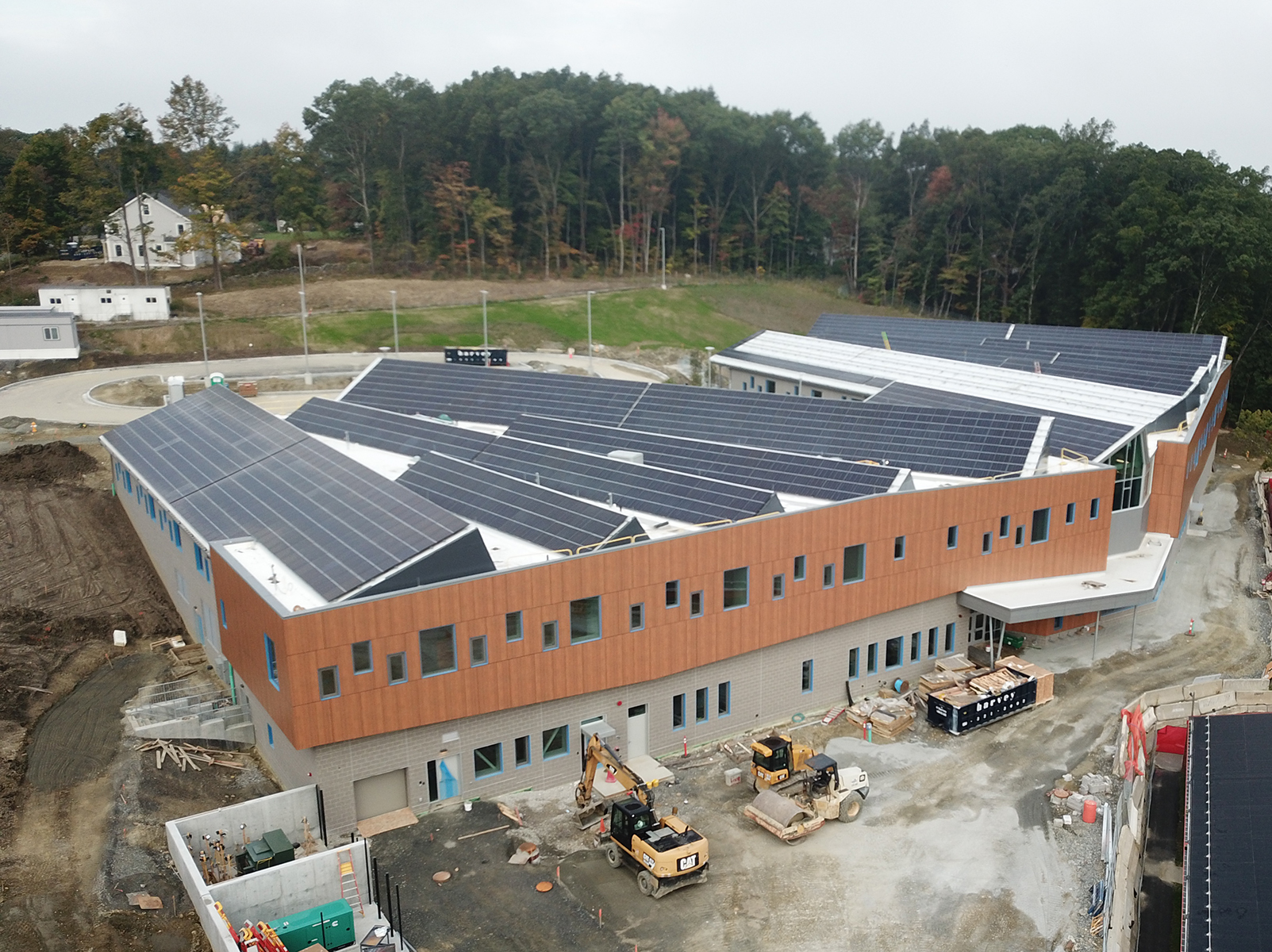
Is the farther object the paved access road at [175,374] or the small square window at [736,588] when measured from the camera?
the paved access road at [175,374]

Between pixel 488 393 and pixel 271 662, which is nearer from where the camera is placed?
pixel 271 662

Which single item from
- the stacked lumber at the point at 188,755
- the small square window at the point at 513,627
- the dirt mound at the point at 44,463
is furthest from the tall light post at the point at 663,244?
the stacked lumber at the point at 188,755

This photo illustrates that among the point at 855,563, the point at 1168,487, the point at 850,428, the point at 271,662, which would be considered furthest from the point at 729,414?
the point at 271,662

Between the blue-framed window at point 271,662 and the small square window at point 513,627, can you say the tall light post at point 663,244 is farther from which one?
the blue-framed window at point 271,662

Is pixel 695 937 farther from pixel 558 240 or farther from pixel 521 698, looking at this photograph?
pixel 558 240

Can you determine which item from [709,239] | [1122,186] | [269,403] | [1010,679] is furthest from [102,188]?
[1122,186]

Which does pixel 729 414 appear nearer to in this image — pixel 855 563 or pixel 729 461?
pixel 729 461
